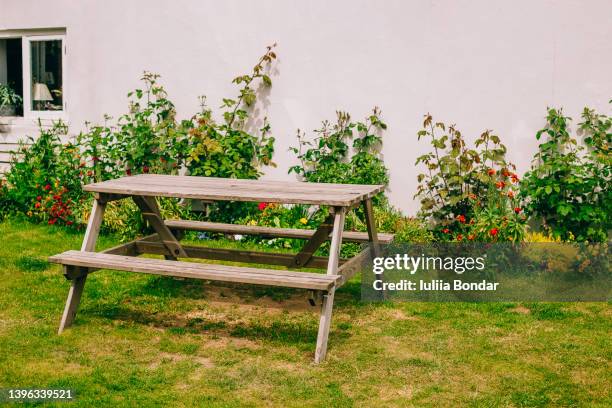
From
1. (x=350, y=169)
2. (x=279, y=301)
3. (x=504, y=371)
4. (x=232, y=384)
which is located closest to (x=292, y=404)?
(x=232, y=384)

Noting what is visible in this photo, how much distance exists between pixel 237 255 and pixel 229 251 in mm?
74

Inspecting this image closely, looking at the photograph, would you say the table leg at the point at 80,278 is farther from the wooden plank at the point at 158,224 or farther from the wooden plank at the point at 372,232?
the wooden plank at the point at 372,232

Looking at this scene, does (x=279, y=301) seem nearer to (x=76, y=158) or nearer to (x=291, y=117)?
(x=291, y=117)

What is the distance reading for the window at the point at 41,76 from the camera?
32.6 ft

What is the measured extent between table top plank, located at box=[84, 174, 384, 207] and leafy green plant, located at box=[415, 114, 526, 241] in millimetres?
1755

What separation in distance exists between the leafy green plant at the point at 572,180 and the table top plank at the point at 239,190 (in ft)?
6.45

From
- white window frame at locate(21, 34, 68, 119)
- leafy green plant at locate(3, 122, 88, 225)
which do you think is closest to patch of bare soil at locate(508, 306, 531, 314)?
leafy green plant at locate(3, 122, 88, 225)

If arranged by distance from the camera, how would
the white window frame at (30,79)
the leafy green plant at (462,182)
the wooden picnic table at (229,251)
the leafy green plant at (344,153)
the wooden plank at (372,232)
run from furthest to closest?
the white window frame at (30,79), the leafy green plant at (344,153), the leafy green plant at (462,182), the wooden plank at (372,232), the wooden picnic table at (229,251)

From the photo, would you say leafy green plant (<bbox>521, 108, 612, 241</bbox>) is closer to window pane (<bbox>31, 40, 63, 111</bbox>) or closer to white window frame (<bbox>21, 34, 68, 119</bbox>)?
white window frame (<bbox>21, 34, 68, 119</bbox>)

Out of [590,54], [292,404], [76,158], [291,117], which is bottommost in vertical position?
[292,404]

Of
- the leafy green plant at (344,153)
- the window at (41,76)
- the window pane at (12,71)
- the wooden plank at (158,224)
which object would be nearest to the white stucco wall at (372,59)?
the leafy green plant at (344,153)

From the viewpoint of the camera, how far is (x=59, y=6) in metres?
9.59

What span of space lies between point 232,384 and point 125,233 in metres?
4.06

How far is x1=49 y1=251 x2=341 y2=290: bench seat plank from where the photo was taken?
4.86 m
